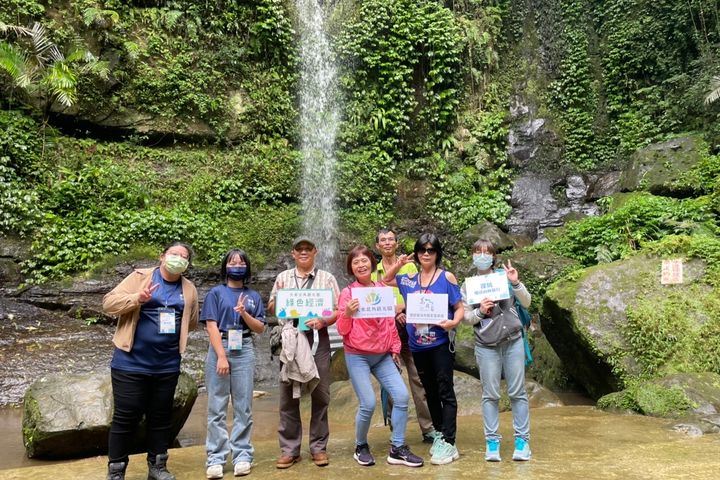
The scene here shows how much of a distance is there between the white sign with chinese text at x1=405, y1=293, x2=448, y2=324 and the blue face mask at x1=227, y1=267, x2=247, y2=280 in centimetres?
132

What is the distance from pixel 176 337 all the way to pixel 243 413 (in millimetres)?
754

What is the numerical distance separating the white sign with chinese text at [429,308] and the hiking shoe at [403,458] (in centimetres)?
95

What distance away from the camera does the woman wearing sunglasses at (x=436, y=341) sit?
408 centimetres

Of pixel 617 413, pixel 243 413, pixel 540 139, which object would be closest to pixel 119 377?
pixel 243 413

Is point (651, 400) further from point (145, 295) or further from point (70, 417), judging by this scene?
point (70, 417)

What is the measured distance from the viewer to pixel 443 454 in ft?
12.9

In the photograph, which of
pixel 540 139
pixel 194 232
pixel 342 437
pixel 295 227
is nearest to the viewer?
pixel 342 437

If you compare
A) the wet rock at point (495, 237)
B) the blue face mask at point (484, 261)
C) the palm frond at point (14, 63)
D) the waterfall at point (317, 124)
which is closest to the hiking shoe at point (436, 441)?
the blue face mask at point (484, 261)

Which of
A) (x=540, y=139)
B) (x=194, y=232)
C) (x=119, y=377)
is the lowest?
(x=119, y=377)

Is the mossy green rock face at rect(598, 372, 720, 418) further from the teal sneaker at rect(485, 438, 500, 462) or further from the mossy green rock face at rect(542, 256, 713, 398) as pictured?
the teal sneaker at rect(485, 438, 500, 462)

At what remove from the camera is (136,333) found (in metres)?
3.79

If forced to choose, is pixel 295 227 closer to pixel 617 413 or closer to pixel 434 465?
pixel 617 413

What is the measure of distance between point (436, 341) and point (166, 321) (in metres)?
2.02

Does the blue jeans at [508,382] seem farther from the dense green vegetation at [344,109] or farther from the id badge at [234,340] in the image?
the dense green vegetation at [344,109]
